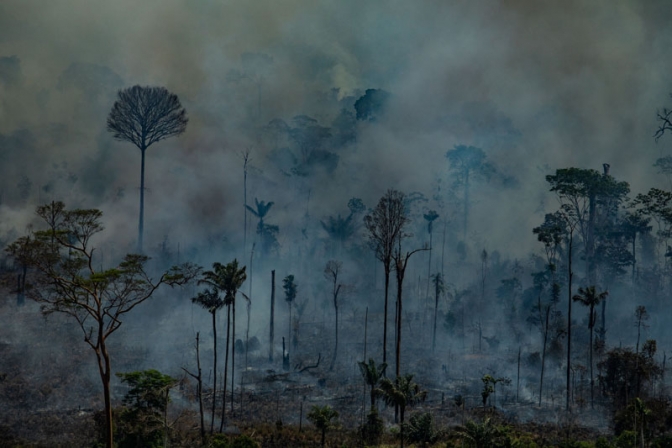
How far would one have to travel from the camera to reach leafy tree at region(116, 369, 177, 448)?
39.3 meters

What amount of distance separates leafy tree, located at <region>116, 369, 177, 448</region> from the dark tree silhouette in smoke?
5823 centimetres

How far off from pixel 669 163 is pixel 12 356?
4828 inches

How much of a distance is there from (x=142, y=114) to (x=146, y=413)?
68359 millimetres

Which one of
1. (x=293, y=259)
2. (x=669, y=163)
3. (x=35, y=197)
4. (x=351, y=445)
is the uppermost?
(x=669, y=163)

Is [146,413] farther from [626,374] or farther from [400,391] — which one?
[626,374]

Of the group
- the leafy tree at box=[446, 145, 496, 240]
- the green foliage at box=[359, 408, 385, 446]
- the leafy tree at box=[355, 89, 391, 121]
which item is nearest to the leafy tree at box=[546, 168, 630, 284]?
the leafy tree at box=[446, 145, 496, 240]

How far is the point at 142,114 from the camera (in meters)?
97.9

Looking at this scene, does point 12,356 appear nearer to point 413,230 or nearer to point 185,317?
point 185,317

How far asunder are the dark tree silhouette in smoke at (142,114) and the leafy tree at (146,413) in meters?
58.2

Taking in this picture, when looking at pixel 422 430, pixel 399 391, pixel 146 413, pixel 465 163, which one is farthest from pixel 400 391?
pixel 465 163

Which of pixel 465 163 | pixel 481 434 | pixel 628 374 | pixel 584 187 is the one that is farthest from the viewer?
pixel 465 163

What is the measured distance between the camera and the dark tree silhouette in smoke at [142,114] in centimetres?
9694

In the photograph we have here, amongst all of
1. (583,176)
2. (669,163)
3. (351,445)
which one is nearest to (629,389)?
(351,445)

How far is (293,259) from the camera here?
130 metres
